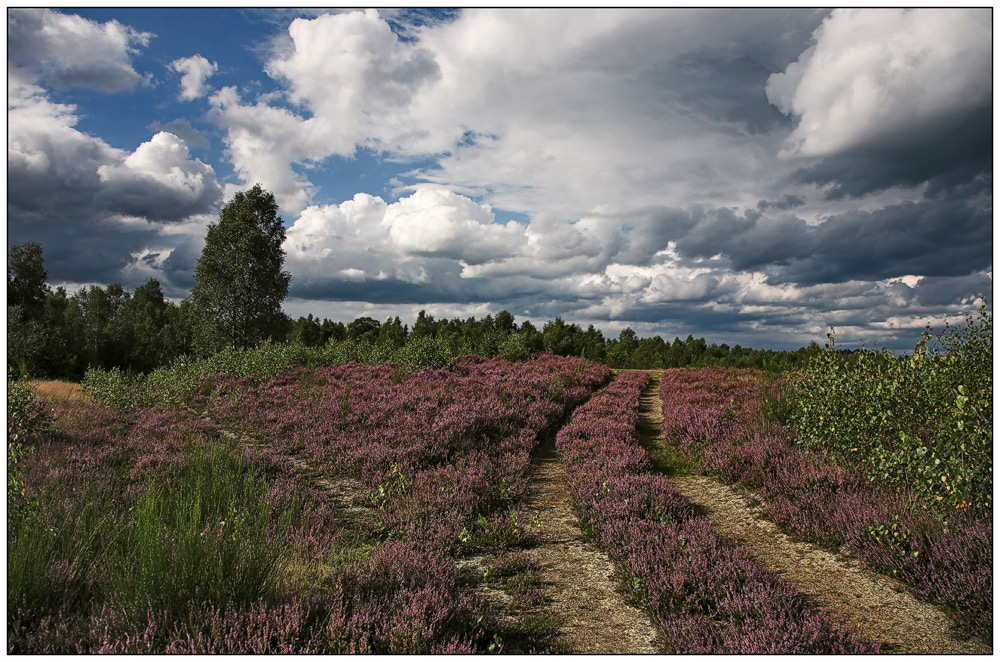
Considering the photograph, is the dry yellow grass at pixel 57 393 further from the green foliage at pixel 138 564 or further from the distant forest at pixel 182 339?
the green foliage at pixel 138 564

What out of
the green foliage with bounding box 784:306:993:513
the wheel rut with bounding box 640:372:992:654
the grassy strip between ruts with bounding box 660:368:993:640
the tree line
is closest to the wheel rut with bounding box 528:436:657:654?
the wheel rut with bounding box 640:372:992:654

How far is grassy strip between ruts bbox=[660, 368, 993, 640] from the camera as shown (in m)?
3.93

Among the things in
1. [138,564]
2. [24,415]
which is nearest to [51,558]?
[138,564]

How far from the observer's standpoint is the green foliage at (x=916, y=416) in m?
4.49

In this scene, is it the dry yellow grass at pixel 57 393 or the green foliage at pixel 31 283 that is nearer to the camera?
the dry yellow grass at pixel 57 393

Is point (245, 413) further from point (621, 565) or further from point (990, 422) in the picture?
point (990, 422)

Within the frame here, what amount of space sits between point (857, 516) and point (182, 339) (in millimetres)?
62140

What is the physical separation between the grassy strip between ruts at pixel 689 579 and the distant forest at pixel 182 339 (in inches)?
250

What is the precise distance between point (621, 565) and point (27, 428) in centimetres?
944

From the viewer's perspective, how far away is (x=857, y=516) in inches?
200

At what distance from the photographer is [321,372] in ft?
56.4

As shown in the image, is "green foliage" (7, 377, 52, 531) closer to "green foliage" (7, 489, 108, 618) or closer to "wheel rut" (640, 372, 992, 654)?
"green foliage" (7, 489, 108, 618)

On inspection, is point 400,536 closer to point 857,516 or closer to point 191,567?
point 191,567

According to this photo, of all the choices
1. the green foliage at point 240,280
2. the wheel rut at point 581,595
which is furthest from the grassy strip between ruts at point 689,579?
the green foliage at point 240,280
